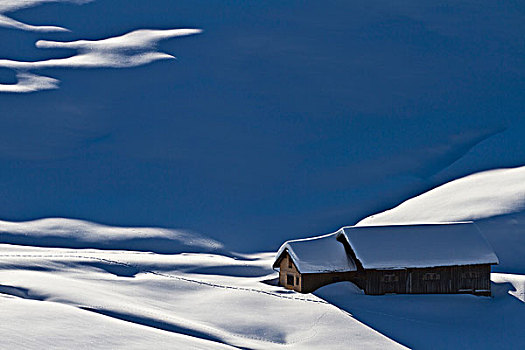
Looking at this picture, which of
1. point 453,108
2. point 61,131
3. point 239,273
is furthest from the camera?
point 453,108

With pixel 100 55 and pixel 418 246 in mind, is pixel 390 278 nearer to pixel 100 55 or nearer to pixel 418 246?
pixel 418 246

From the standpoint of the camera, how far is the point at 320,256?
1431 inches

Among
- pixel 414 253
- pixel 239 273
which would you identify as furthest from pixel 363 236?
pixel 239 273

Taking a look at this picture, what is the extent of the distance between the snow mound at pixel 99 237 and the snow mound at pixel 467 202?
419 inches

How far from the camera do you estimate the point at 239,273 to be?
145 feet

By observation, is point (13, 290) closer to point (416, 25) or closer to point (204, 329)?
point (204, 329)


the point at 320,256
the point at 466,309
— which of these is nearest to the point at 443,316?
the point at 466,309

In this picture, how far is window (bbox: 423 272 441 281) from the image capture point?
35781 mm

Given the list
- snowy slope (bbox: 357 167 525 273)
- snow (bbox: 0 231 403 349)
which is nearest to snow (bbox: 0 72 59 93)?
snowy slope (bbox: 357 167 525 273)

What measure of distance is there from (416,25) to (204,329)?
63.5 meters

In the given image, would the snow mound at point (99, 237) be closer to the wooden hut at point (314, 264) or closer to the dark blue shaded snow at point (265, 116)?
the dark blue shaded snow at point (265, 116)

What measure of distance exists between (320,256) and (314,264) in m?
0.61

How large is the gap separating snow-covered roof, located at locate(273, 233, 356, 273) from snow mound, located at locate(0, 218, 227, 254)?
17.4 m

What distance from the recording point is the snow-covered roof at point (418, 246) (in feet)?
117
